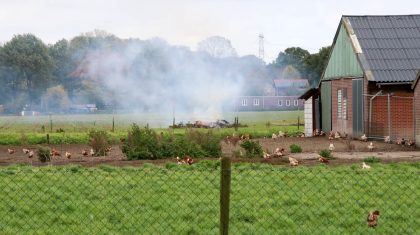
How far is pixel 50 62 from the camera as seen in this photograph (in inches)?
2430

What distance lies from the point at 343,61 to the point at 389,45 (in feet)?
8.19

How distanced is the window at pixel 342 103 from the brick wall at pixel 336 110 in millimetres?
160

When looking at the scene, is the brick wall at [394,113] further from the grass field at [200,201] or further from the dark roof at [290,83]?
the dark roof at [290,83]

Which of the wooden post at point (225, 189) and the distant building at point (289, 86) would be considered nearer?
the wooden post at point (225, 189)

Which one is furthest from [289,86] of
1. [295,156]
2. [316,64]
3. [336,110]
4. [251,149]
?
[251,149]

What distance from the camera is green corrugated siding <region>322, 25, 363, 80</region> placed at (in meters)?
31.0

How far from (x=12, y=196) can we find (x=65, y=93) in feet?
189

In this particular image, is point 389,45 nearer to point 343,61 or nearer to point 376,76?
point 376,76

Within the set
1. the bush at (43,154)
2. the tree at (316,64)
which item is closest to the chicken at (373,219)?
the bush at (43,154)

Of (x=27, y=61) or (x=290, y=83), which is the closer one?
(x=27, y=61)

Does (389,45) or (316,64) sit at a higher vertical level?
(316,64)

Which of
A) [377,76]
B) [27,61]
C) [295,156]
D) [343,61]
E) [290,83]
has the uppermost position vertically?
[27,61]

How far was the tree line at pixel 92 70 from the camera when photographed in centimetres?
6019

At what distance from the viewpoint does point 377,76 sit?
29.4 m
